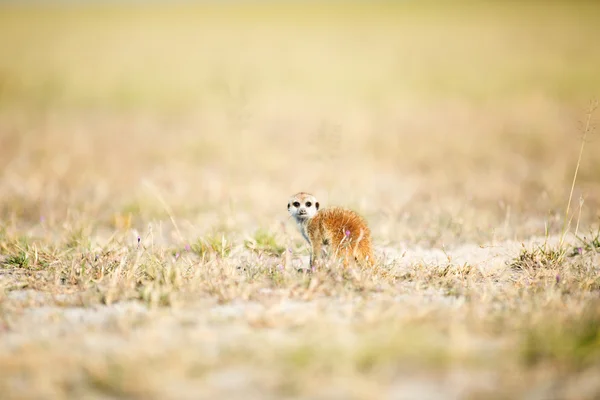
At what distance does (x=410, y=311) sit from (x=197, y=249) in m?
2.45

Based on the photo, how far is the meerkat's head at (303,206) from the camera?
5367mm

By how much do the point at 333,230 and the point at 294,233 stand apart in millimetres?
1203

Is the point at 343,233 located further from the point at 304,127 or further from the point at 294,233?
the point at 304,127

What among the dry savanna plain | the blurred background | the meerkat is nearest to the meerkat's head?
the meerkat

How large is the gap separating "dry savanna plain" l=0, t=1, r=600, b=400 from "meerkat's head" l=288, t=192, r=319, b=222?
1.30ft

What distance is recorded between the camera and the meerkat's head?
211 inches

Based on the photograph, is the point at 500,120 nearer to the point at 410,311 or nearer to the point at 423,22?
the point at 410,311

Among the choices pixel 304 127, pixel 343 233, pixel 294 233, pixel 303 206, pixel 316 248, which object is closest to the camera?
pixel 343 233

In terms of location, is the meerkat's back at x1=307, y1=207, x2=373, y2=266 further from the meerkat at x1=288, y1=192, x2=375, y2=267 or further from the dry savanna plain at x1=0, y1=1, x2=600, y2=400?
the dry savanna plain at x1=0, y1=1, x2=600, y2=400

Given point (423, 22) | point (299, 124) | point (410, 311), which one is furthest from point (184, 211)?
point (423, 22)

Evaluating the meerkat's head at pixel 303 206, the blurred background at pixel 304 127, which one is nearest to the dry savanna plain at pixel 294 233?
the blurred background at pixel 304 127

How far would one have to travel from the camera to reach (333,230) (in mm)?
5121

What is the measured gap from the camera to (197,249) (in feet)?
18.2

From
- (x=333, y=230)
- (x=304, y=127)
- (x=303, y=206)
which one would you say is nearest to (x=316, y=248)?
(x=333, y=230)
